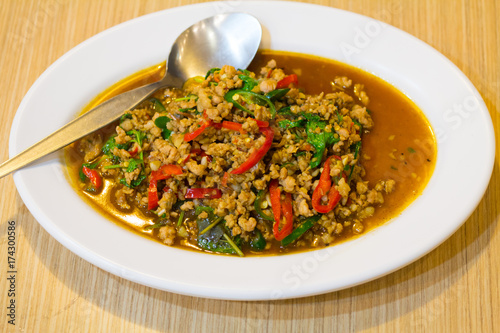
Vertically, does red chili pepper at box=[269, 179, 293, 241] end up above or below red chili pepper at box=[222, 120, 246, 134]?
below

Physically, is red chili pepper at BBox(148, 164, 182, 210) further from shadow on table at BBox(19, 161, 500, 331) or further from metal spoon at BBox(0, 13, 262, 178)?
metal spoon at BBox(0, 13, 262, 178)

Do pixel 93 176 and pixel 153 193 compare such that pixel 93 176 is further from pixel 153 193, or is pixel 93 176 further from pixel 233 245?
pixel 233 245

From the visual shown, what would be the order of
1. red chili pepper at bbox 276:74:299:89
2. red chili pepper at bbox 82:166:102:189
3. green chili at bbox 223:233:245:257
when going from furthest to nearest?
red chili pepper at bbox 276:74:299:89 < red chili pepper at bbox 82:166:102:189 < green chili at bbox 223:233:245:257

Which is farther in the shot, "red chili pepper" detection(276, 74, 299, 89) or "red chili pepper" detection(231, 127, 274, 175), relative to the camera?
"red chili pepper" detection(276, 74, 299, 89)

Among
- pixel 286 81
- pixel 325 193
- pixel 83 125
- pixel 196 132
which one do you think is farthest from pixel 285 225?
pixel 83 125

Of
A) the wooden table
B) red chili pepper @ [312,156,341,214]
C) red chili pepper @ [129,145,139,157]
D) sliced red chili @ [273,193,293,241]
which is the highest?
red chili pepper @ [312,156,341,214]

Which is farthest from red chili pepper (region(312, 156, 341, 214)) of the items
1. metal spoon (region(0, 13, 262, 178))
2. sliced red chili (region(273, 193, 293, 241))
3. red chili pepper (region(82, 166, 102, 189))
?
red chili pepper (region(82, 166, 102, 189))

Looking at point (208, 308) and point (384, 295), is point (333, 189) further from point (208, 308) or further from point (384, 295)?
point (208, 308)
